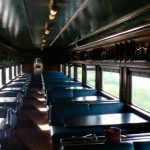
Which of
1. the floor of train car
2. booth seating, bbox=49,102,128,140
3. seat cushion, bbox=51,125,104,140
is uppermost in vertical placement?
booth seating, bbox=49,102,128,140

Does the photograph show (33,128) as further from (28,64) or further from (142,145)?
(28,64)

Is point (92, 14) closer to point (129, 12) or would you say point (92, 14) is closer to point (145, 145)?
point (129, 12)

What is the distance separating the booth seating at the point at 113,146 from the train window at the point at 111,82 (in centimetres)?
359

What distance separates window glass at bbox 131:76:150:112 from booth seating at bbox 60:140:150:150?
2086 millimetres

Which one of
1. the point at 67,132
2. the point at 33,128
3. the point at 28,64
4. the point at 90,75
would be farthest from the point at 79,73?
the point at 28,64

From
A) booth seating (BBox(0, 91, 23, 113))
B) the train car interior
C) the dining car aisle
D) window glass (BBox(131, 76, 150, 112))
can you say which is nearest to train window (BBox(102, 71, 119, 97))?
the train car interior

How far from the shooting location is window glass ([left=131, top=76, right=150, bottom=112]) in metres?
4.74

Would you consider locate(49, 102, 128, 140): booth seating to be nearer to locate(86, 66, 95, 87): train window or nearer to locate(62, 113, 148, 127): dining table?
locate(62, 113, 148, 127): dining table

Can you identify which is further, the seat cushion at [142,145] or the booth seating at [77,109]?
the booth seating at [77,109]

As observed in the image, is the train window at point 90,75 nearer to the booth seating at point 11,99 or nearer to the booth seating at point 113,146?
the booth seating at point 11,99

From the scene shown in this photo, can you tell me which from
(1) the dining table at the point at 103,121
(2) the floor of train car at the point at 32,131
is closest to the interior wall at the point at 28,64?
(2) the floor of train car at the point at 32,131

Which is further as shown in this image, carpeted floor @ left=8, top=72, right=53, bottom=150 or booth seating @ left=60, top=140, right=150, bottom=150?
carpeted floor @ left=8, top=72, right=53, bottom=150

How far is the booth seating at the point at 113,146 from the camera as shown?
8.41 feet

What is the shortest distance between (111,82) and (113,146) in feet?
14.2
